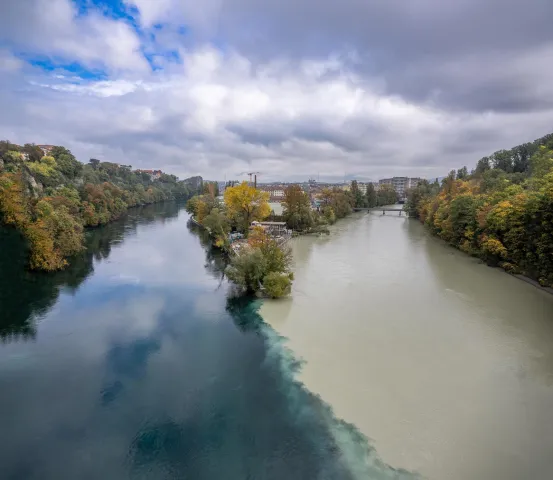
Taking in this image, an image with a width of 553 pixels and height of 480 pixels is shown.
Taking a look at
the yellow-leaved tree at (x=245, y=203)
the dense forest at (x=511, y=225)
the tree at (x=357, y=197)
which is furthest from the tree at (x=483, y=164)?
the yellow-leaved tree at (x=245, y=203)

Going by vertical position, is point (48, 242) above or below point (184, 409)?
above

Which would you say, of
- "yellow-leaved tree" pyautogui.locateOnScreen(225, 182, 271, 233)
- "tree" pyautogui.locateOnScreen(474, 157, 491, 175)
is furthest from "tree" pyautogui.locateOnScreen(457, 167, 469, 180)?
"yellow-leaved tree" pyautogui.locateOnScreen(225, 182, 271, 233)

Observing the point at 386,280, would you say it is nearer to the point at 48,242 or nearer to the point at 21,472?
the point at 21,472

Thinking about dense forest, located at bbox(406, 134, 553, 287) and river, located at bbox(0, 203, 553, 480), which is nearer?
river, located at bbox(0, 203, 553, 480)

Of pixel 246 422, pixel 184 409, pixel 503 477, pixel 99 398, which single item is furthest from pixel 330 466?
pixel 99 398

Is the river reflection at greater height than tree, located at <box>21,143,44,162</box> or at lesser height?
lesser

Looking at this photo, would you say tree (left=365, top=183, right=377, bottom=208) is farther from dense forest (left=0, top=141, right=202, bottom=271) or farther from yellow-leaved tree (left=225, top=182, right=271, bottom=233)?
dense forest (left=0, top=141, right=202, bottom=271)
